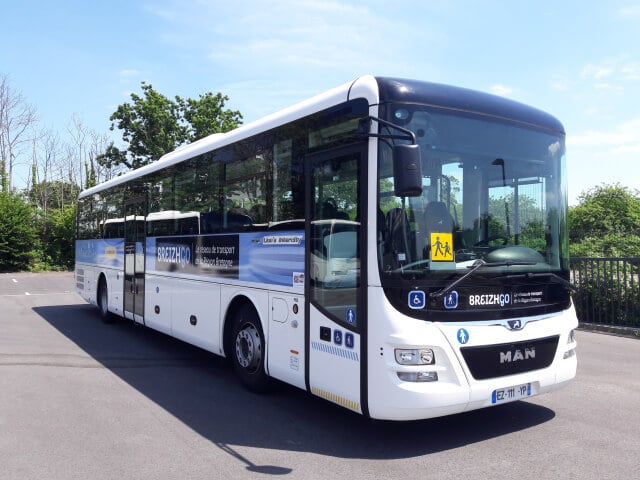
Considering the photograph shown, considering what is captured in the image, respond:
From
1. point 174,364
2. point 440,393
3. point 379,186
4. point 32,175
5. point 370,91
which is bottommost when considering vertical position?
point 174,364

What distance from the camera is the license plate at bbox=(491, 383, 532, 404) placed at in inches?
189

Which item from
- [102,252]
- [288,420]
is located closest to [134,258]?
[102,252]

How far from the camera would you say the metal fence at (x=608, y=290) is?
1084 centimetres

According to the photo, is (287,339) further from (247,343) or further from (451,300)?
(451,300)

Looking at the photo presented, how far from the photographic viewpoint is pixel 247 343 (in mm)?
6680

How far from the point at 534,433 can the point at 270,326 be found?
112 inches

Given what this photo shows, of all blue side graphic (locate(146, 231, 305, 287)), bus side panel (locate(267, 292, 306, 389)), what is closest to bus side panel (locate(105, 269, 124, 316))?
blue side graphic (locate(146, 231, 305, 287))

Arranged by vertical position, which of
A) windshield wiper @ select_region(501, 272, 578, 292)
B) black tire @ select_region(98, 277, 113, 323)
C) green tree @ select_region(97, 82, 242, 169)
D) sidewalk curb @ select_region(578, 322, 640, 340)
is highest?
green tree @ select_region(97, 82, 242, 169)

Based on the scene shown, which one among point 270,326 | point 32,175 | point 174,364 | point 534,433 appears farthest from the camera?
point 32,175

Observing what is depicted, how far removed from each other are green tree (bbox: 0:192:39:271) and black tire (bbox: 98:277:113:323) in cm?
2222

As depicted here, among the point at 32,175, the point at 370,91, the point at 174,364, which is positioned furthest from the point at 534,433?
the point at 32,175

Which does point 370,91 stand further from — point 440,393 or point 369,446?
point 369,446

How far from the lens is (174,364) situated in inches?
333

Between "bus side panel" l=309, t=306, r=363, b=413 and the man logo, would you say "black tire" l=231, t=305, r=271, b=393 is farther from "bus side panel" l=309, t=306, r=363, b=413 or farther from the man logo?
the man logo
